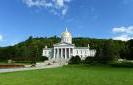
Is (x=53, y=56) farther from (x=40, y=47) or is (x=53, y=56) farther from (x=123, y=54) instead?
(x=123, y=54)

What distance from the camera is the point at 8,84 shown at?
56.3 ft

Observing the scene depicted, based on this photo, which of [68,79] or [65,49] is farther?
[65,49]

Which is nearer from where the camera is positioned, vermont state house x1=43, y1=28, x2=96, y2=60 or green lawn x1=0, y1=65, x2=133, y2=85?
green lawn x1=0, y1=65, x2=133, y2=85

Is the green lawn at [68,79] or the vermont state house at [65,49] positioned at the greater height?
the vermont state house at [65,49]

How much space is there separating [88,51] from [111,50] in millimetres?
43370

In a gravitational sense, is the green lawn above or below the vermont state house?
below

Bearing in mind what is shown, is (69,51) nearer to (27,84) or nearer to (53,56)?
(53,56)

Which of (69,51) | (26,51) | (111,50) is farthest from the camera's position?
(69,51)

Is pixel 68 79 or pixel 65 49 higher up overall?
pixel 65 49

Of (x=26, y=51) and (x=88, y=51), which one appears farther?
(x=88, y=51)

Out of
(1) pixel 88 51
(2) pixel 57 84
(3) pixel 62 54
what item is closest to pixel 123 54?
(1) pixel 88 51

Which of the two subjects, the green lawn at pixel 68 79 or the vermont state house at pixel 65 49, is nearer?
the green lawn at pixel 68 79

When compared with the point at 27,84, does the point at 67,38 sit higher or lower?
higher

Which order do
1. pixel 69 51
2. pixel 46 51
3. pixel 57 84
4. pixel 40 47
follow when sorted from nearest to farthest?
pixel 57 84 < pixel 69 51 < pixel 46 51 < pixel 40 47
